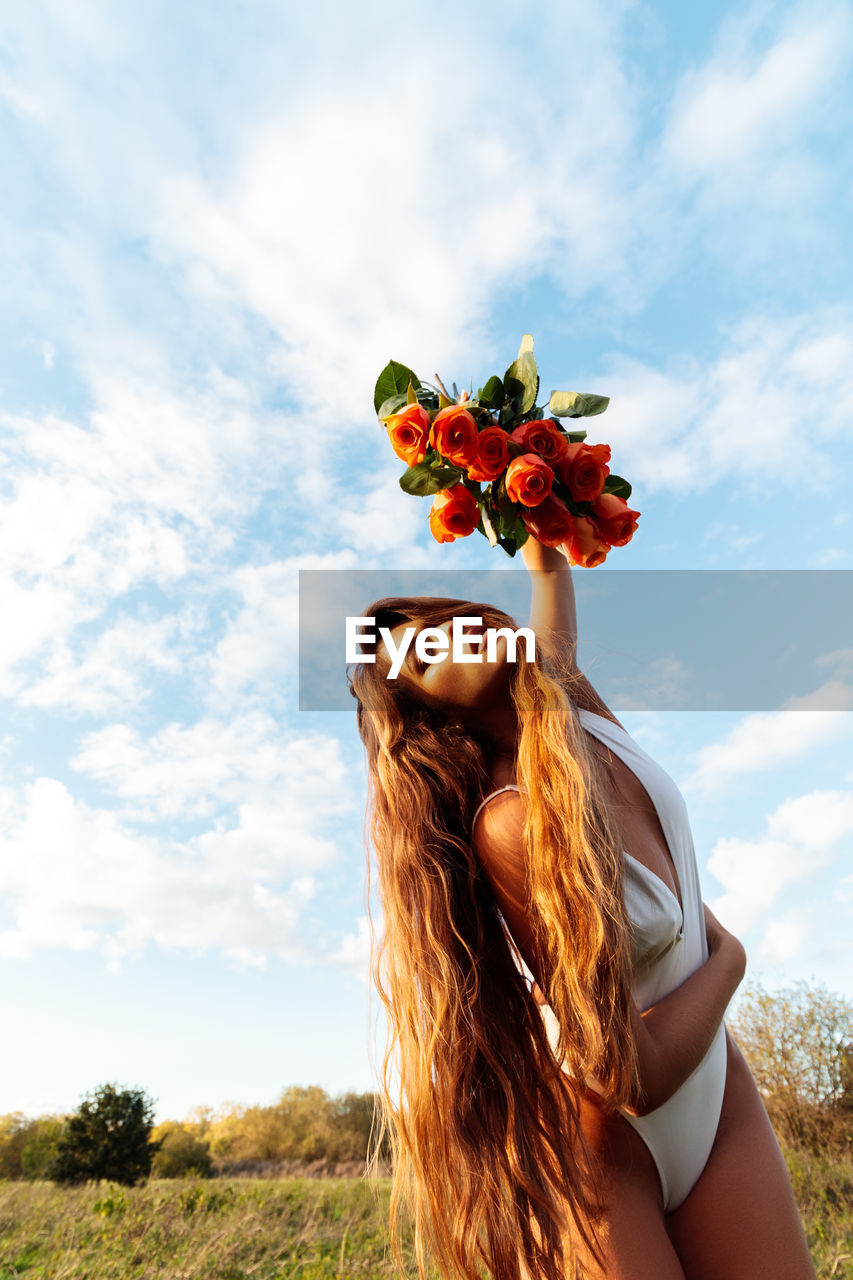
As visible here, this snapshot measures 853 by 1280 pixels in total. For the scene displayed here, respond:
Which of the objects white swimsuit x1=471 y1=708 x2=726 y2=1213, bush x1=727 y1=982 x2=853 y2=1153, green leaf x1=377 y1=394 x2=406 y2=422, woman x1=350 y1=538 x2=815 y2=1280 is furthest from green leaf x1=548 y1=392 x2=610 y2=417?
bush x1=727 y1=982 x2=853 y2=1153

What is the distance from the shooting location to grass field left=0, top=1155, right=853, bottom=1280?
575 centimetres

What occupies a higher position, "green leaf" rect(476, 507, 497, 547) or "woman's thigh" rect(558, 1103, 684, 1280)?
"green leaf" rect(476, 507, 497, 547)

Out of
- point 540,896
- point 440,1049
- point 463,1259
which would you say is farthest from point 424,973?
point 463,1259

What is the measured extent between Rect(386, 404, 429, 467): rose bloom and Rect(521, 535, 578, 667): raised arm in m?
0.50

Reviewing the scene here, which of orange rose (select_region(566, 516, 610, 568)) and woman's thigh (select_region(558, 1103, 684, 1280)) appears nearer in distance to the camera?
woman's thigh (select_region(558, 1103, 684, 1280))

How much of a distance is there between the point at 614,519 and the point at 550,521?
204 millimetres

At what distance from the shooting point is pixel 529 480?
227 cm

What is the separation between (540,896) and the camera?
1.90 meters

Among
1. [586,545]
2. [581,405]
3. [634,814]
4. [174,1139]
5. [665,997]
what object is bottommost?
[174,1139]

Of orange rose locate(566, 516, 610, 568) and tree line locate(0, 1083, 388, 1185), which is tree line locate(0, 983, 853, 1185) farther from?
orange rose locate(566, 516, 610, 568)

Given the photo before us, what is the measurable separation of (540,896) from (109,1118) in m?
10.8

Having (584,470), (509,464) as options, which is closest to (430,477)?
(509,464)

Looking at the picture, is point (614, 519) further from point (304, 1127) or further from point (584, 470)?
point (304, 1127)

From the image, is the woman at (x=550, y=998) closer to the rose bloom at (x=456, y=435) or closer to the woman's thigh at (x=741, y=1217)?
the woman's thigh at (x=741, y=1217)
